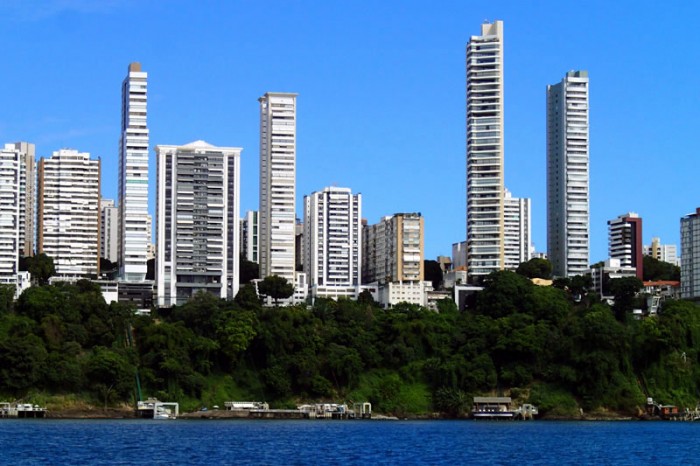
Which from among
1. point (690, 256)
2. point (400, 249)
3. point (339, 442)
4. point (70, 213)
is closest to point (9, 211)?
point (70, 213)

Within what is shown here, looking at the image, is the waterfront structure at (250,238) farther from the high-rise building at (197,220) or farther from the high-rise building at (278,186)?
the high-rise building at (197,220)

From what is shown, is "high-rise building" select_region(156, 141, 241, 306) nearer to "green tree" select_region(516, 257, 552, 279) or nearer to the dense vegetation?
the dense vegetation

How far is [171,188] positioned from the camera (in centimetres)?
14512

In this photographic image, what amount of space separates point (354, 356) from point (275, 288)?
27.4 m

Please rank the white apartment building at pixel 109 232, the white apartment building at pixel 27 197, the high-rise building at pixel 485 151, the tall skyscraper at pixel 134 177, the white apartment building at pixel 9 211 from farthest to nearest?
the white apartment building at pixel 109 232
the white apartment building at pixel 27 197
the high-rise building at pixel 485 151
the white apartment building at pixel 9 211
the tall skyscraper at pixel 134 177

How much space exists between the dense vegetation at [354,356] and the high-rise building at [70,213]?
1339 inches

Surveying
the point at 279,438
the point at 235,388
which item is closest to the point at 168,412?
the point at 235,388

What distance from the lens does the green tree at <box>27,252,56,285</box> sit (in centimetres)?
14100

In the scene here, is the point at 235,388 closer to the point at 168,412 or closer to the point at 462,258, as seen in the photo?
the point at 168,412

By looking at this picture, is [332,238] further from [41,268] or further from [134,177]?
[41,268]

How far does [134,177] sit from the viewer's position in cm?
14538

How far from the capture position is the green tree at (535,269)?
5802 inches

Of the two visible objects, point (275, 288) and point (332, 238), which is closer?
point (275, 288)

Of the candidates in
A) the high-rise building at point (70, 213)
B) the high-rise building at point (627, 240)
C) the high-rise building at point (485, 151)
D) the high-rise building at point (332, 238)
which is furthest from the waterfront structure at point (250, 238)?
the high-rise building at point (627, 240)
